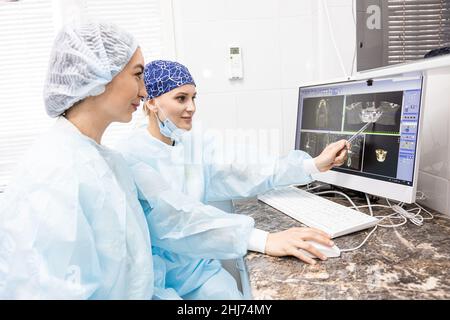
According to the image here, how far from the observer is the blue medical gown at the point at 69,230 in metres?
0.67

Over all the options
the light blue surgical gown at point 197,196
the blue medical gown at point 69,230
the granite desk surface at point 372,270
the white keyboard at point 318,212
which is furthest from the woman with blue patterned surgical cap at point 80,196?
the white keyboard at point 318,212

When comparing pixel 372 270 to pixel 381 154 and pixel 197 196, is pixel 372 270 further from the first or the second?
pixel 197 196

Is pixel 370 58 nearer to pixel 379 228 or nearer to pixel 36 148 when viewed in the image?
pixel 379 228

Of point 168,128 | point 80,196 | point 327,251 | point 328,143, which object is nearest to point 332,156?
point 328,143

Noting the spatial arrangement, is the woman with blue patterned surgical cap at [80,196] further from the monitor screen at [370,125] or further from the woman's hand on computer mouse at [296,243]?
the monitor screen at [370,125]

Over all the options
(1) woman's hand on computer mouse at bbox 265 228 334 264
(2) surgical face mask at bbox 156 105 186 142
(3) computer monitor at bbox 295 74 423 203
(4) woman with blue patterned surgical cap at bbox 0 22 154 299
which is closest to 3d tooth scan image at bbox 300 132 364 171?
(3) computer monitor at bbox 295 74 423 203

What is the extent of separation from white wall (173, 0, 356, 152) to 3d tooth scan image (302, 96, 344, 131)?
30cm

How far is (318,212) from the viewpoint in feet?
3.59

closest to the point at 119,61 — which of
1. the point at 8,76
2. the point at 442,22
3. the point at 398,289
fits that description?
the point at 398,289

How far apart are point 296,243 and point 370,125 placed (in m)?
0.56

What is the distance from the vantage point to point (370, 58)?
128 cm

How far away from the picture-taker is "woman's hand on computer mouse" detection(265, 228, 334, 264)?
0.83 metres

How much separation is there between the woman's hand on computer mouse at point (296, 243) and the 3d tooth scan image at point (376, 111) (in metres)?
0.46
